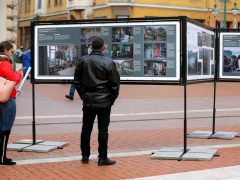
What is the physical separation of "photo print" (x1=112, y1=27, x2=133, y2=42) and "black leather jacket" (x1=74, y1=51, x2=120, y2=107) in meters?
1.29

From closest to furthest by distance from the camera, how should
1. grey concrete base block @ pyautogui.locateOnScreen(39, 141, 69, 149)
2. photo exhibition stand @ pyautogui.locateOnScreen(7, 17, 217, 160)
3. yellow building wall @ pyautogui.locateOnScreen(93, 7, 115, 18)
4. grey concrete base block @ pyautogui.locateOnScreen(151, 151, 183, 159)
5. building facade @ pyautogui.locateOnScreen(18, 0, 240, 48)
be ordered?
1. grey concrete base block @ pyautogui.locateOnScreen(151, 151, 183, 159)
2. photo exhibition stand @ pyautogui.locateOnScreen(7, 17, 217, 160)
3. grey concrete base block @ pyautogui.locateOnScreen(39, 141, 69, 149)
4. building facade @ pyautogui.locateOnScreen(18, 0, 240, 48)
5. yellow building wall @ pyautogui.locateOnScreen(93, 7, 115, 18)

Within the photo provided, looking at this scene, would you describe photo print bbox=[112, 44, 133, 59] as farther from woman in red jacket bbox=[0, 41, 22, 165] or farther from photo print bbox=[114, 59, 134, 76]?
woman in red jacket bbox=[0, 41, 22, 165]

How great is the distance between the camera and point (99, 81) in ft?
26.0

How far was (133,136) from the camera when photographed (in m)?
10.8

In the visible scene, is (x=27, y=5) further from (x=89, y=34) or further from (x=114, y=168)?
(x=114, y=168)

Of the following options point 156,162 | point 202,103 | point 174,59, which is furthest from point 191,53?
point 202,103

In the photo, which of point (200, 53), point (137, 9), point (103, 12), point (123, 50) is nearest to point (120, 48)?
point (123, 50)

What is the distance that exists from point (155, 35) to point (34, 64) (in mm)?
2320

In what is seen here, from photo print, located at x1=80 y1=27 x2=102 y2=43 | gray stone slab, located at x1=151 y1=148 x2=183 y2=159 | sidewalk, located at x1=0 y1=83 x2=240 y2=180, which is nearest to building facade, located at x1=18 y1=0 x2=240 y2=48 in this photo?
sidewalk, located at x1=0 y1=83 x2=240 y2=180

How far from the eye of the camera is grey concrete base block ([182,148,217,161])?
8.32 m

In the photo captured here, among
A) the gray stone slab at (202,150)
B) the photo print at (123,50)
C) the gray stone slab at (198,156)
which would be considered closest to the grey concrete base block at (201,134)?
the gray stone slab at (202,150)

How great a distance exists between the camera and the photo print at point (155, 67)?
8953mm

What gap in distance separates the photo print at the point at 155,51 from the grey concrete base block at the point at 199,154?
1.65 metres

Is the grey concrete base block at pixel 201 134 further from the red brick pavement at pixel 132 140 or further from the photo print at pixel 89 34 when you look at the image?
the photo print at pixel 89 34
